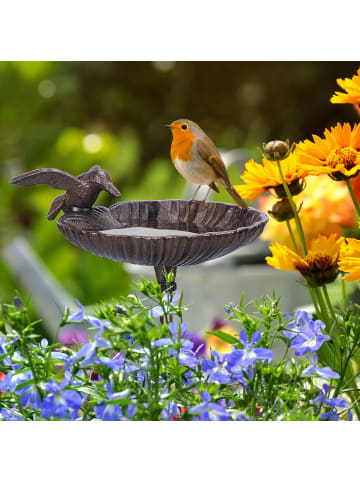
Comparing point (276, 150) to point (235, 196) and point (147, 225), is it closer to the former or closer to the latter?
point (235, 196)

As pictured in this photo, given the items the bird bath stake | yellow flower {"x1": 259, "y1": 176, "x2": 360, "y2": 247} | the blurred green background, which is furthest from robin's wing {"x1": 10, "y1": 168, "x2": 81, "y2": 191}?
the blurred green background

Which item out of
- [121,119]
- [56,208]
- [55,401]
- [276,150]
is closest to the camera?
[55,401]

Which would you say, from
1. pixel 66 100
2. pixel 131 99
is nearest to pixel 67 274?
pixel 66 100

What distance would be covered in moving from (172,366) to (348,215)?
0.29 meters

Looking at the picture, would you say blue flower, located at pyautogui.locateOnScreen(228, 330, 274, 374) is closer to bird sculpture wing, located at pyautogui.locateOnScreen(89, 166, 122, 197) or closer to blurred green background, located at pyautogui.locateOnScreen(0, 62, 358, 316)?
bird sculpture wing, located at pyautogui.locateOnScreen(89, 166, 122, 197)

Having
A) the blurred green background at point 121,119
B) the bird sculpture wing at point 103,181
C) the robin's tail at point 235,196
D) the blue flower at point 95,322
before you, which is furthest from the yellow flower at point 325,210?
the blurred green background at point 121,119

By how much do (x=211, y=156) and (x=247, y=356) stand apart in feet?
0.76

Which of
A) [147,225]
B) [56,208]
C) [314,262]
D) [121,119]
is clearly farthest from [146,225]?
[121,119]

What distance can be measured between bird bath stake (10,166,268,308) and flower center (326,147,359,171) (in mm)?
86

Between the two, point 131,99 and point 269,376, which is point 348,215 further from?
point 131,99

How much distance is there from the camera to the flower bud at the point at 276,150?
0.42 metres

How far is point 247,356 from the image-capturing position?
350 millimetres

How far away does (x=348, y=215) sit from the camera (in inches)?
22.4

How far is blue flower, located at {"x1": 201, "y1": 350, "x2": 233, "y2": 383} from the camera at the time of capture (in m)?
0.36
